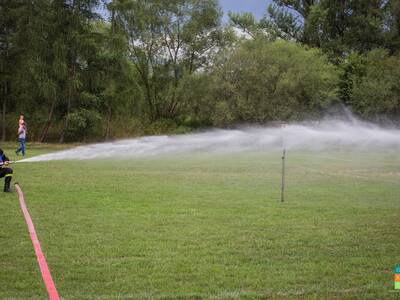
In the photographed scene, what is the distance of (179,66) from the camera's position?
68000mm

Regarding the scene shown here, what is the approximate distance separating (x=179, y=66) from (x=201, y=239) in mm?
58774

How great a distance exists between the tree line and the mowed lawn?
3076cm

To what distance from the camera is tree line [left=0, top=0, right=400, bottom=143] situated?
48875mm

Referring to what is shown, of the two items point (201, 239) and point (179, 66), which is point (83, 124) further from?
point (201, 239)

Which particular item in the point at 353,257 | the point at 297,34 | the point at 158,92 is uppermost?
the point at 297,34

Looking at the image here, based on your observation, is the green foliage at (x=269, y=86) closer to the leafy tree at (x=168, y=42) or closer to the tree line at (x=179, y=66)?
the tree line at (x=179, y=66)

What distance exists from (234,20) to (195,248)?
2782 inches

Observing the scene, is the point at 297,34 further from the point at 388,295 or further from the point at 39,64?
the point at 388,295

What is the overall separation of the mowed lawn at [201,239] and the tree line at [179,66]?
1211 inches

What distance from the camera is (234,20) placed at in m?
77.2

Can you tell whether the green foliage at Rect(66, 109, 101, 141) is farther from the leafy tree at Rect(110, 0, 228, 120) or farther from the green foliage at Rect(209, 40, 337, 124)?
the leafy tree at Rect(110, 0, 228, 120)

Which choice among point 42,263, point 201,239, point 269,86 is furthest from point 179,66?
point 42,263

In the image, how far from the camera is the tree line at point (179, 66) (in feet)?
160

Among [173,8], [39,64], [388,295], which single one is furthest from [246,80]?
[388,295]
